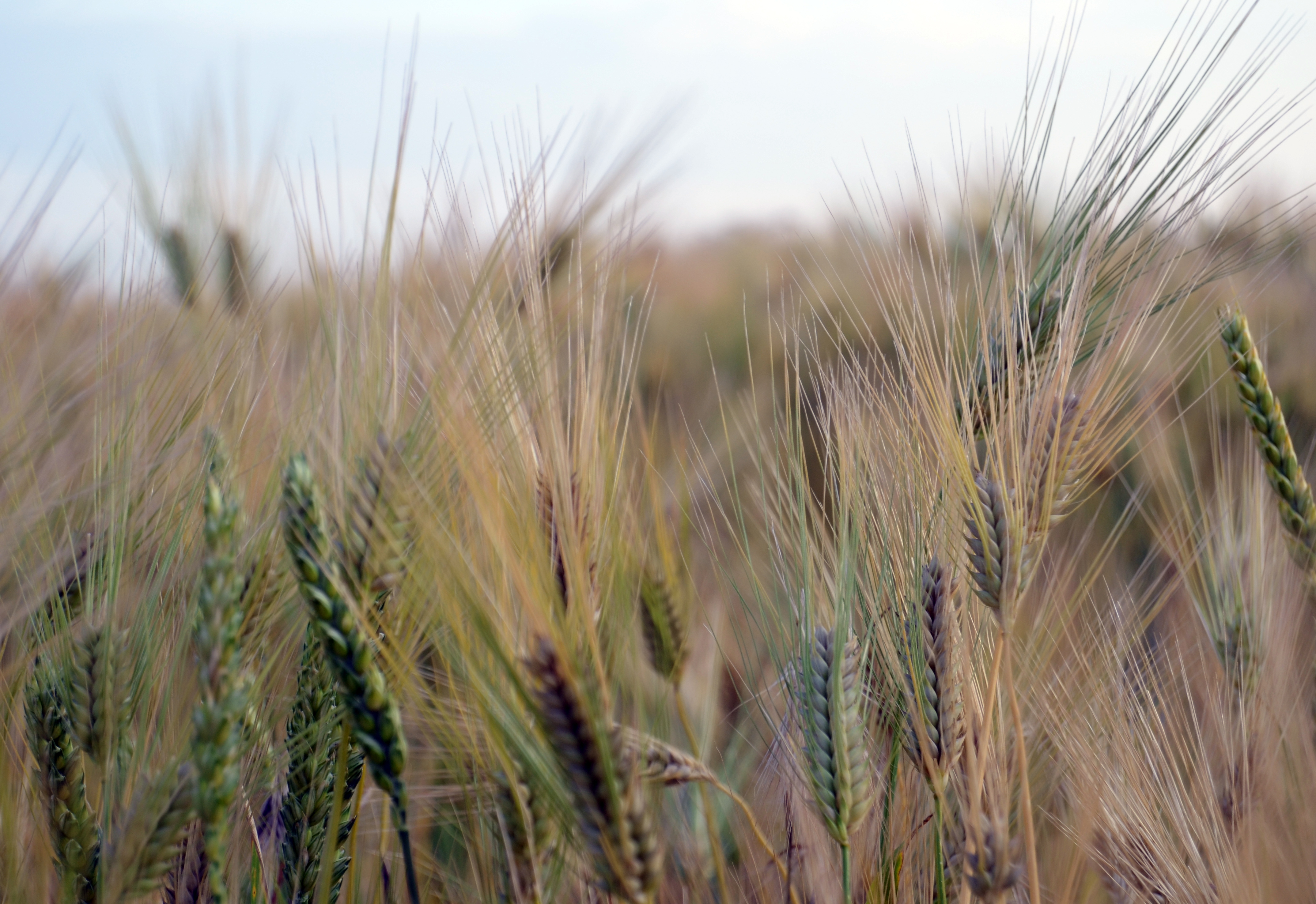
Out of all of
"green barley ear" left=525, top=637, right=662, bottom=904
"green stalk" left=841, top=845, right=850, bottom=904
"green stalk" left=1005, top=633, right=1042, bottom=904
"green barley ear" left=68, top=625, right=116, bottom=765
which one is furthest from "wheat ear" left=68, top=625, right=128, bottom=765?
"green stalk" left=1005, top=633, right=1042, bottom=904

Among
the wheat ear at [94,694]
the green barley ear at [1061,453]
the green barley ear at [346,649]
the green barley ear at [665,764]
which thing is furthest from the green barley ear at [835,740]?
the wheat ear at [94,694]

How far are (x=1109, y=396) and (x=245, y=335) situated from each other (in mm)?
985

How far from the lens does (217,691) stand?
0.57 m

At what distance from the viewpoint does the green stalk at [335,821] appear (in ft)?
2.06

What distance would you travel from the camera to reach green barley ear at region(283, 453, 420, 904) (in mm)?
600

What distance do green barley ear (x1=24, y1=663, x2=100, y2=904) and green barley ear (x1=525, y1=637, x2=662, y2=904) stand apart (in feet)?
1.55

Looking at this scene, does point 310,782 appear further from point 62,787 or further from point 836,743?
point 836,743

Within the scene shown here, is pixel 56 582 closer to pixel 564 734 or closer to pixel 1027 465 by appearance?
pixel 564 734

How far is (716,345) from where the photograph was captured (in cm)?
404

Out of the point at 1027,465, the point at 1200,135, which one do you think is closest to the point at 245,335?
the point at 1027,465

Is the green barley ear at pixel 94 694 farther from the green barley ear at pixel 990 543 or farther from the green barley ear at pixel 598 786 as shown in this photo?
the green barley ear at pixel 990 543

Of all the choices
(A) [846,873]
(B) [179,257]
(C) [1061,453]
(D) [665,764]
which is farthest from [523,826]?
(B) [179,257]

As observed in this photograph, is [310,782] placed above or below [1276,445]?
below

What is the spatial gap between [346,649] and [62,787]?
0.36 metres
